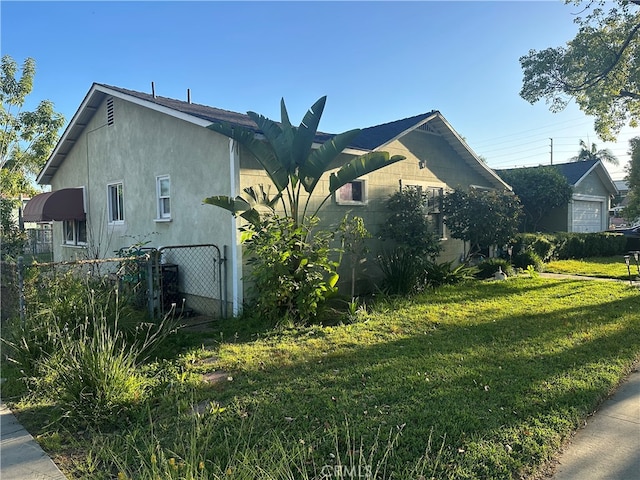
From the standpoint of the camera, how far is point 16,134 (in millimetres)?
17125

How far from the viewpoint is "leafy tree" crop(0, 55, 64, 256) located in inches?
651

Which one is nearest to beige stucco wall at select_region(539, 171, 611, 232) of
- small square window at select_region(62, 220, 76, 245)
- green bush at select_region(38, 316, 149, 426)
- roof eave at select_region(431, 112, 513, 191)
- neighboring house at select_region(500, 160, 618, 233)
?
neighboring house at select_region(500, 160, 618, 233)

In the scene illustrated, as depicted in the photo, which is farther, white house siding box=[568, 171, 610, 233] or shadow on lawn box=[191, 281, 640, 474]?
white house siding box=[568, 171, 610, 233]

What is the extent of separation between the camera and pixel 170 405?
14.3ft

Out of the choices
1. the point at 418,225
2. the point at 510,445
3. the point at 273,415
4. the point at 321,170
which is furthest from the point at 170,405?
the point at 418,225

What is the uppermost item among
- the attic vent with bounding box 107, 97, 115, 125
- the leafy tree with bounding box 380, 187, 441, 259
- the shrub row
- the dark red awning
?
the attic vent with bounding box 107, 97, 115, 125

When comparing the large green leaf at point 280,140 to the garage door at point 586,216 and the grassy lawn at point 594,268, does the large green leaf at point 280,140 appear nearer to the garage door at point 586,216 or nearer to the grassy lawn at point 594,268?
the grassy lawn at point 594,268

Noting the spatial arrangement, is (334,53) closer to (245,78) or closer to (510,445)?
(245,78)

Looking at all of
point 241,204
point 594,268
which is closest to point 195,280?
point 241,204

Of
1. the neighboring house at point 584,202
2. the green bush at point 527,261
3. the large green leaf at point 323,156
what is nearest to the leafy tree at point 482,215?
the green bush at point 527,261

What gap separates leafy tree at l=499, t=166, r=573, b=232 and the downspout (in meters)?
17.4

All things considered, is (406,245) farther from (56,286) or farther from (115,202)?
(115,202)

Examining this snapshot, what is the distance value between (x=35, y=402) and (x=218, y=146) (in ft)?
18.8

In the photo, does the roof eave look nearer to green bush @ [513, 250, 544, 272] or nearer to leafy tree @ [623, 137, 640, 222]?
green bush @ [513, 250, 544, 272]
